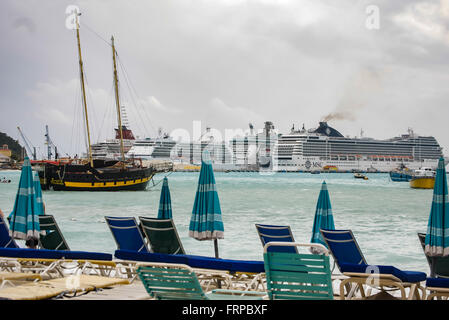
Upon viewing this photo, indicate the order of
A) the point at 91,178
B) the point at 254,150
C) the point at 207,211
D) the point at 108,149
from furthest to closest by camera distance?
the point at 254,150, the point at 108,149, the point at 91,178, the point at 207,211

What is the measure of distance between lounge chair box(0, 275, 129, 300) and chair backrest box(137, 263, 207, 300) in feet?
1.79

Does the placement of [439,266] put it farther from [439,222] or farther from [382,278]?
[382,278]

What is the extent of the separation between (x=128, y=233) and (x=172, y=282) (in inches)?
97.1

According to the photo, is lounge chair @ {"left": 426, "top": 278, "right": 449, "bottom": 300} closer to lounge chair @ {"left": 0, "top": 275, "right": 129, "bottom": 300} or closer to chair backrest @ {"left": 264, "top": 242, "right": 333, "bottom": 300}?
chair backrest @ {"left": 264, "top": 242, "right": 333, "bottom": 300}

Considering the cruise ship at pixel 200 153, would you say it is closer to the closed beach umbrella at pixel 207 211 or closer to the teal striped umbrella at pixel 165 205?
the teal striped umbrella at pixel 165 205

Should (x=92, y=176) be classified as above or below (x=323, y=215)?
below

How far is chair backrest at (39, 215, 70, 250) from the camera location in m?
5.50

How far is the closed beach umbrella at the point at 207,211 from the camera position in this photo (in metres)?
5.29

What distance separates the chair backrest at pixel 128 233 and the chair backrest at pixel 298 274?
8.35 ft

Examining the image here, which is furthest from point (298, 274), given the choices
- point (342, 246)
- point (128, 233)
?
point (128, 233)

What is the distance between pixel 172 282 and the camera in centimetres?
264

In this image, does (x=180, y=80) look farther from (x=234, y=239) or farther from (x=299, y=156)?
(x=234, y=239)

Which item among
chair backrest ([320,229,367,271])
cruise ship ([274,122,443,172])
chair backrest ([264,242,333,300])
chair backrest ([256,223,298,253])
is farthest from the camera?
cruise ship ([274,122,443,172])

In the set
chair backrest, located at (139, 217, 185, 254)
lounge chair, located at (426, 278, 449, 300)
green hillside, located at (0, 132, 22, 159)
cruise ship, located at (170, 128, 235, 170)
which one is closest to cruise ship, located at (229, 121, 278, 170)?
cruise ship, located at (170, 128, 235, 170)
